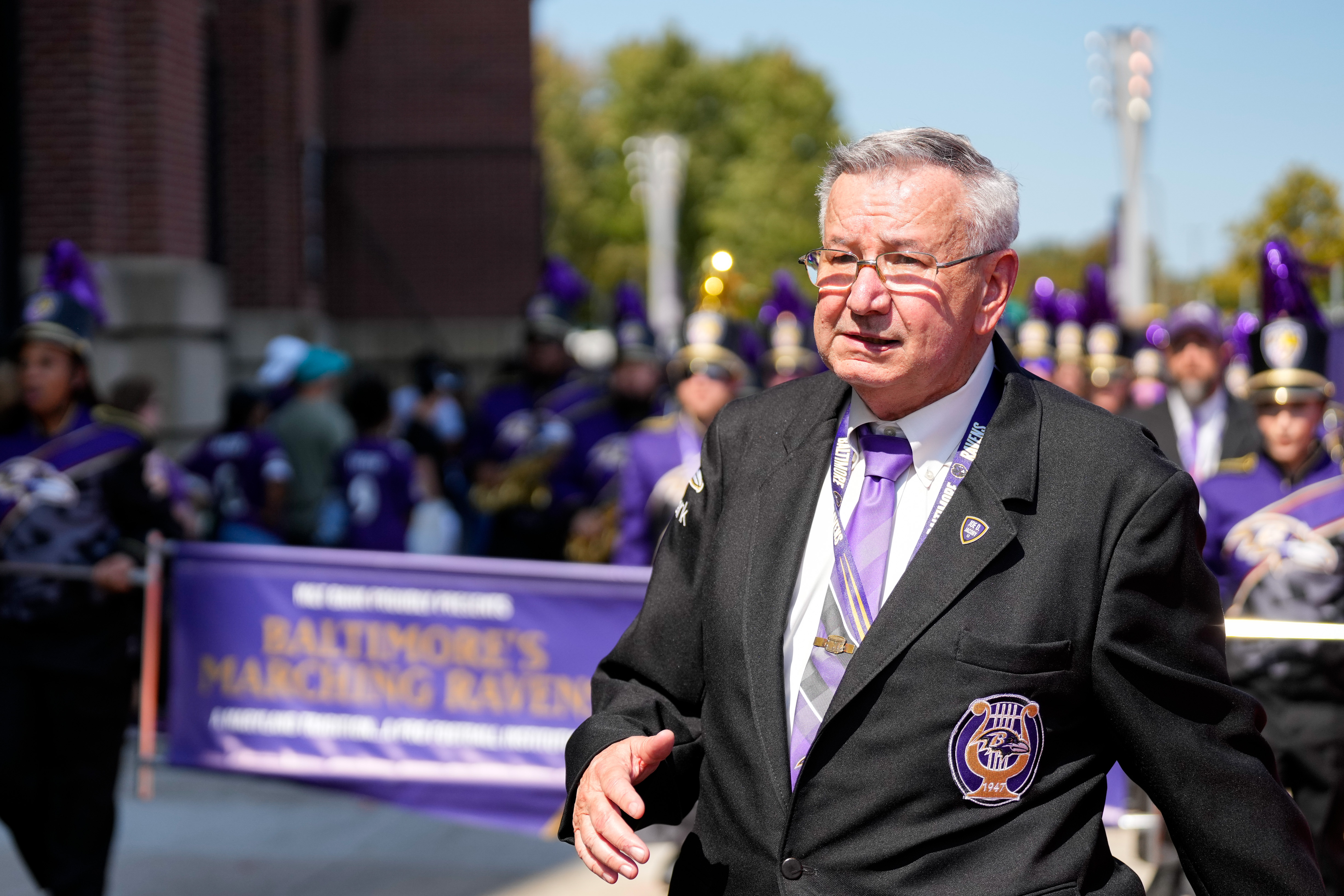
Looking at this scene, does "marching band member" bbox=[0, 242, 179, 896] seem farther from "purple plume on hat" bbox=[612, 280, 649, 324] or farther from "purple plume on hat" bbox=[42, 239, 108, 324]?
"purple plume on hat" bbox=[612, 280, 649, 324]

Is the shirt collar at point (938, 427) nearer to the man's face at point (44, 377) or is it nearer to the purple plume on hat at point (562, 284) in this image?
the man's face at point (44, 377)

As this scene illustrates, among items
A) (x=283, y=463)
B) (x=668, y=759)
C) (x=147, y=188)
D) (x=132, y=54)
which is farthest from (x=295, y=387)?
(x=668, y=759)

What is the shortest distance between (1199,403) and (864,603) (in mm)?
7429

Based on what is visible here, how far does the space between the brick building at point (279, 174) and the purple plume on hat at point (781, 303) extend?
450 centimetres

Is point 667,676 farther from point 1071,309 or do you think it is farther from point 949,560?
point 1071,309

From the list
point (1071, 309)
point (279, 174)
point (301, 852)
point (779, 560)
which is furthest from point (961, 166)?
point (279, 174)

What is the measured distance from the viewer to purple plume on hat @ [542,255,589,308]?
10.9 metres

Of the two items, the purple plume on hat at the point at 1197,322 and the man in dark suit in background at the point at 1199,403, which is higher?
the purple plume on hat at the point at 1197,322

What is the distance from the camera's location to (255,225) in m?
14.1

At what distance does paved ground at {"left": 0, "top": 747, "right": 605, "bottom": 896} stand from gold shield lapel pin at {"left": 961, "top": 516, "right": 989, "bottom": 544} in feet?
13.9

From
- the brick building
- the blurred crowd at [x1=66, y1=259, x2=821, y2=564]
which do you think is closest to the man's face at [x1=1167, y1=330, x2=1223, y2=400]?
the blurred crowd at [x1=66, y1=259, x2=821, y2=564]

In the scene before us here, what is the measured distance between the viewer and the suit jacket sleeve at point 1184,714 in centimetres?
209

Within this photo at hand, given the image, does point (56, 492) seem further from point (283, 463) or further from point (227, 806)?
point (283, 463)

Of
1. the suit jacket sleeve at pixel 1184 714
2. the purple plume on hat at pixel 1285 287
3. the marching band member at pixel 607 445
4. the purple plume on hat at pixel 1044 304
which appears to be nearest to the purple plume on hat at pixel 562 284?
the marching band member at pixel 607 445
